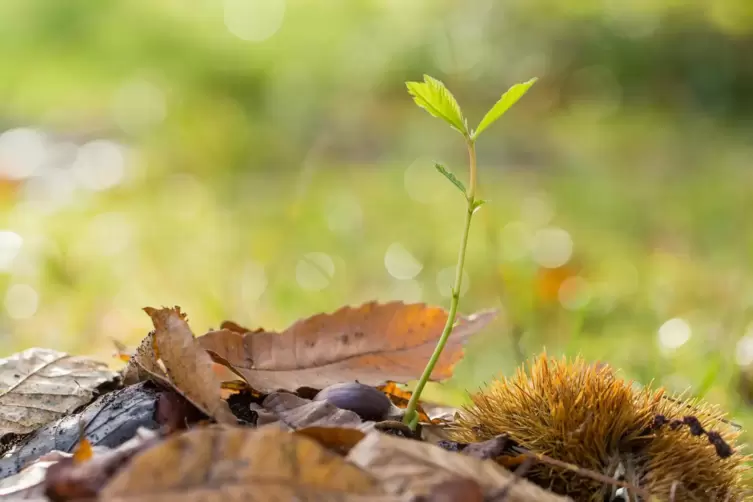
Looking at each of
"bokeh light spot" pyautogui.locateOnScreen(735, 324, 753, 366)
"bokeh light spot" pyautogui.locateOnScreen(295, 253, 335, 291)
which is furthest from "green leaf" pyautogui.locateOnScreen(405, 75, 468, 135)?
"bokeh light spot" pyautogui.locateOnScreen(295, 253, 335, 291)

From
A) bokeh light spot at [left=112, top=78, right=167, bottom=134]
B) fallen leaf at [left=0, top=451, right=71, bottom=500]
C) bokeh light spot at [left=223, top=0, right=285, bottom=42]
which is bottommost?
fallen leaf at [left=0, top=451, right=71, bottom=500]

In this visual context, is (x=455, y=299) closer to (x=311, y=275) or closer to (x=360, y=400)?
(x=360, y=400)

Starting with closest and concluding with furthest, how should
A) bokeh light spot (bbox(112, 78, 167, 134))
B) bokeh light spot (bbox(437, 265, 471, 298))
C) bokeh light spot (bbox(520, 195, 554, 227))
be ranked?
bokeh light spot (bbox(437, 265, 471, 298)) → bokeh light spot (bbox(520, 195, 554, 227)) → bokeh light spot (bbox(112, 78, 167, 134))

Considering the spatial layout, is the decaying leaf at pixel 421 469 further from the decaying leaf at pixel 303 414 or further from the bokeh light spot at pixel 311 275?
the bokeh light spot at pixel 311 275

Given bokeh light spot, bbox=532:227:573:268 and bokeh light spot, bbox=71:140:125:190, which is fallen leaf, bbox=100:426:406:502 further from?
bokeh light spot, bbox=71:140:125:190

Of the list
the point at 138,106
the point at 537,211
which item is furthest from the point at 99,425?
the point at 138,106

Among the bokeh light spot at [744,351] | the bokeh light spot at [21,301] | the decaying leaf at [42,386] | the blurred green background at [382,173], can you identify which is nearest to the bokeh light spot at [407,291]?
the blurred green background at [382,173]

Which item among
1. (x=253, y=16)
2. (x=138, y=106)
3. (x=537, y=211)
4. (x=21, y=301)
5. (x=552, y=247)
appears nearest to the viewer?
(x=21, y=301)
